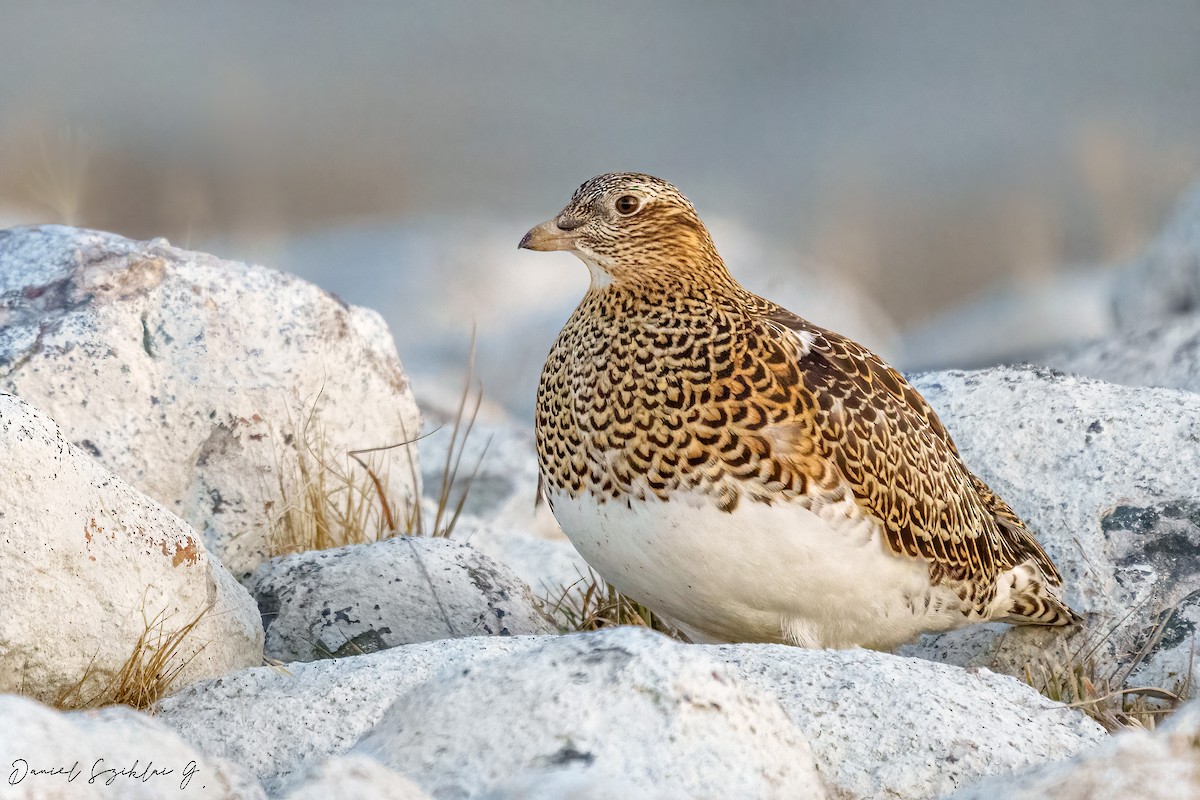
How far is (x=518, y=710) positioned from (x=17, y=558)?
1443 millimetres

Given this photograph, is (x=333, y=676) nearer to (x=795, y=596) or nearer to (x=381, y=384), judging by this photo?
(x=795, y=596)

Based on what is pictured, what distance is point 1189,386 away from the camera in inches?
279

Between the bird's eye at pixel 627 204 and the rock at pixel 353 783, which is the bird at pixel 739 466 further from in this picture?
the rock at pixel 353 783

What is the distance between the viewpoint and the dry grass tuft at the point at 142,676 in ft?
12.4

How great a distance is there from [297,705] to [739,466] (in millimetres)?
1344

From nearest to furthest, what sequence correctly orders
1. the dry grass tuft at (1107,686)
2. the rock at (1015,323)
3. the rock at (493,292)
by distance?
the dry grass tuft at (1107,686) → the rock at (493,292) → the rock at (1015,323)

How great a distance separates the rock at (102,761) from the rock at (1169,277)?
814cm

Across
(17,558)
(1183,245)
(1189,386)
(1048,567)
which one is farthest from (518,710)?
(1183,245)

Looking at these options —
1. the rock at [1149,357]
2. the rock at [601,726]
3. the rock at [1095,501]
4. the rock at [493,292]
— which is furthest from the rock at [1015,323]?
the rock at [601,726]

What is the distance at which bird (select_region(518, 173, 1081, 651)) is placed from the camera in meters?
4.19

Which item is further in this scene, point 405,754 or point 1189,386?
point 1189,386

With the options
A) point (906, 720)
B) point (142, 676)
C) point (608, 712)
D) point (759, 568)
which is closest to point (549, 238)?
point (759, 568)

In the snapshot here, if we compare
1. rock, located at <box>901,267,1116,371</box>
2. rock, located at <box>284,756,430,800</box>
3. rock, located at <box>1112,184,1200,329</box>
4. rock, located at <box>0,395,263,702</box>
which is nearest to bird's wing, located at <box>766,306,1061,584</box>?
rock, located at <box>0,395,263,702</box>

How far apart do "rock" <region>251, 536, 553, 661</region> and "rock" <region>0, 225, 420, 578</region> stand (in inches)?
17.0
